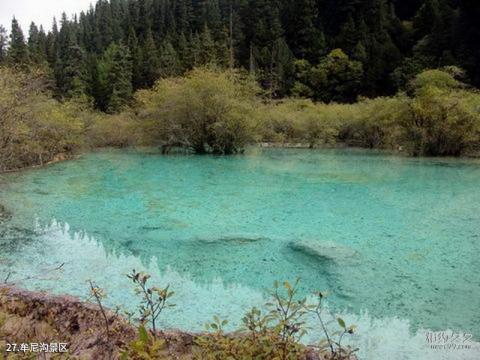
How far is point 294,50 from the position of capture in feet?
186

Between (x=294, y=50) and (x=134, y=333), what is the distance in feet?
186

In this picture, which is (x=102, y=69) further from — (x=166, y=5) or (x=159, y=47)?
(x=166, y=5)

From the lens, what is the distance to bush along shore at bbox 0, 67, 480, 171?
63.4 feet

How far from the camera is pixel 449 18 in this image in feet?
147

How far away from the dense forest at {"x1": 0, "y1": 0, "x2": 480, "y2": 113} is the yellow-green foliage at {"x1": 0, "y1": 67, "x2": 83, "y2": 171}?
57.7 ft

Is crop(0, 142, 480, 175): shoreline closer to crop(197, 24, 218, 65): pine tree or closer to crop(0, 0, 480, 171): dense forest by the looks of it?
crop(0, 0, 480, 171): dense forest

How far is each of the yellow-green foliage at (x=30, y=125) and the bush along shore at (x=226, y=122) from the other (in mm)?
53

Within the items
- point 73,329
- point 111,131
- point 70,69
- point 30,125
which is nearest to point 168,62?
point 70,69

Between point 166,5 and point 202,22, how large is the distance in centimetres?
1571

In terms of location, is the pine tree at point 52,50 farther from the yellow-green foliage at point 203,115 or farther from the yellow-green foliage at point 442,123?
the yellow-green foliage at point 442,123

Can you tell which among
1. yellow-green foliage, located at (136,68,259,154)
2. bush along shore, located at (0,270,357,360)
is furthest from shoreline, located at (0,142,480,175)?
bush along shore, located at (0,270,357,360)

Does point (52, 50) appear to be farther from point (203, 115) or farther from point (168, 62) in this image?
point (203, 115)

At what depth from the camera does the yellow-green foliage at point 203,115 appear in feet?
79.9

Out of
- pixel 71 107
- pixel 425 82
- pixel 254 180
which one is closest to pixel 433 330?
pixel 254 180
